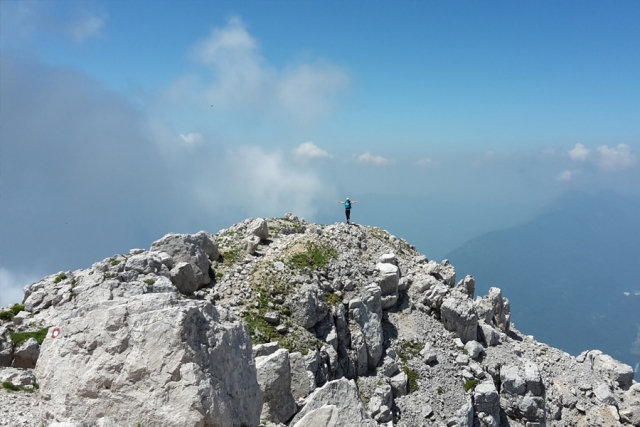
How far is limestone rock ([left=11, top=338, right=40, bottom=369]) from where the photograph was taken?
19172 mm

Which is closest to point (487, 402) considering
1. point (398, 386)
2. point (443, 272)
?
point (398, 386)

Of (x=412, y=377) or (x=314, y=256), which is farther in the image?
(x=314, y=256)

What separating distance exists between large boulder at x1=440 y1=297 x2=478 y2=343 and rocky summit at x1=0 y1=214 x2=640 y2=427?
134mm

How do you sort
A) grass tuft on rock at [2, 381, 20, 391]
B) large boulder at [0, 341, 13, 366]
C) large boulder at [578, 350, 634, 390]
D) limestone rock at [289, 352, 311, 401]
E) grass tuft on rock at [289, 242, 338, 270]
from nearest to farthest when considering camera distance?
1. grass tuft on rock at [2, 381, 20, 391]
2. large boulder at [0, 341, 13, 366]
3. limestone rock at [289, 352, 311, 401]
4. grass tuft on rock at [289, 242, 338, 270]
5. large boulder at [578, 350, 634, 390]

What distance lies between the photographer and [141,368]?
1309cm

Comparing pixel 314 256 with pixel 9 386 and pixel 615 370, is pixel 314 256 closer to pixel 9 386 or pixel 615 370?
pixel 9 386

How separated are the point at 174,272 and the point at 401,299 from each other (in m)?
23.9

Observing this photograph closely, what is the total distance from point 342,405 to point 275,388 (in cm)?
479

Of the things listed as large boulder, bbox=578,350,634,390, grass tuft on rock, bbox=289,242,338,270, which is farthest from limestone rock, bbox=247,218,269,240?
large boulder, bbox=578,350,634,390

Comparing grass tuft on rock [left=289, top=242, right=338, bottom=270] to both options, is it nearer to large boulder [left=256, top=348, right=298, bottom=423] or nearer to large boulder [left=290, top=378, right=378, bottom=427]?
large boulder [left=256, top=348, right=298, bottom=423]

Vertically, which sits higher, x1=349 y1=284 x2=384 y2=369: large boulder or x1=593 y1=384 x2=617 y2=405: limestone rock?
x1=349 y1=284 x2=384 y2=369: large boulder

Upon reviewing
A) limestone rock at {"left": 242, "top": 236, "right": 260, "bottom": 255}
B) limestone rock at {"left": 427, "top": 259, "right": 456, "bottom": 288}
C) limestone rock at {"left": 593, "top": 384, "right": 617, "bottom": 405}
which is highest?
limestone rock at {"left": 242, "top": 236, "right": 260, "bottom": 255}

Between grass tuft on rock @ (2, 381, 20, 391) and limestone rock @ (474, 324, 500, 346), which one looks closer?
grass tuft on rock @ (2, 381, 20, 391)

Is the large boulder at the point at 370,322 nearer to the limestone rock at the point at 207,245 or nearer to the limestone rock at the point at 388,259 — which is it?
the limestone rock at the point at 388,259
